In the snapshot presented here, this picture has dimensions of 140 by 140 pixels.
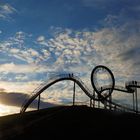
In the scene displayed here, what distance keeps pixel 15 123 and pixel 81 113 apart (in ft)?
30.4

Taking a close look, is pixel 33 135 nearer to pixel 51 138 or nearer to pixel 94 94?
pixel 51 138

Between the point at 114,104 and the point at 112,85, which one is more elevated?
the point at 112,85

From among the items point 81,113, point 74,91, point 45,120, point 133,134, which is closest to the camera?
point 133,134

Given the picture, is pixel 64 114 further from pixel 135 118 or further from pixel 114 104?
pixel 114 104

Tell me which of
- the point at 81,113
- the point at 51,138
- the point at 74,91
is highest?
the point at 74,91

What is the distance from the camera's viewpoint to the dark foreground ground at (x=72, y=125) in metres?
36.3

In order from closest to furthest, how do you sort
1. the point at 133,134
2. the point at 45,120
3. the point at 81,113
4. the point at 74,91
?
the point at 133,134 → the point at 45,120 → the point at 81,113 → the point at 74,91

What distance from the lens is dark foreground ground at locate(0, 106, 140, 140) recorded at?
3631 centimetres

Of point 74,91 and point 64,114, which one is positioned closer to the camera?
point 64,114

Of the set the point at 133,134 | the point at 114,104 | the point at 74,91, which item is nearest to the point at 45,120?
the point at 133,134

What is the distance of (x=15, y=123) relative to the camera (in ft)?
139

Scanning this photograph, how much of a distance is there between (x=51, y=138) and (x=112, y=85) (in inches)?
1133

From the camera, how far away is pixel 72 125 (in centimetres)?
3912

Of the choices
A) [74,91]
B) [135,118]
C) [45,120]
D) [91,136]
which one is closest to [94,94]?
[74,91]
